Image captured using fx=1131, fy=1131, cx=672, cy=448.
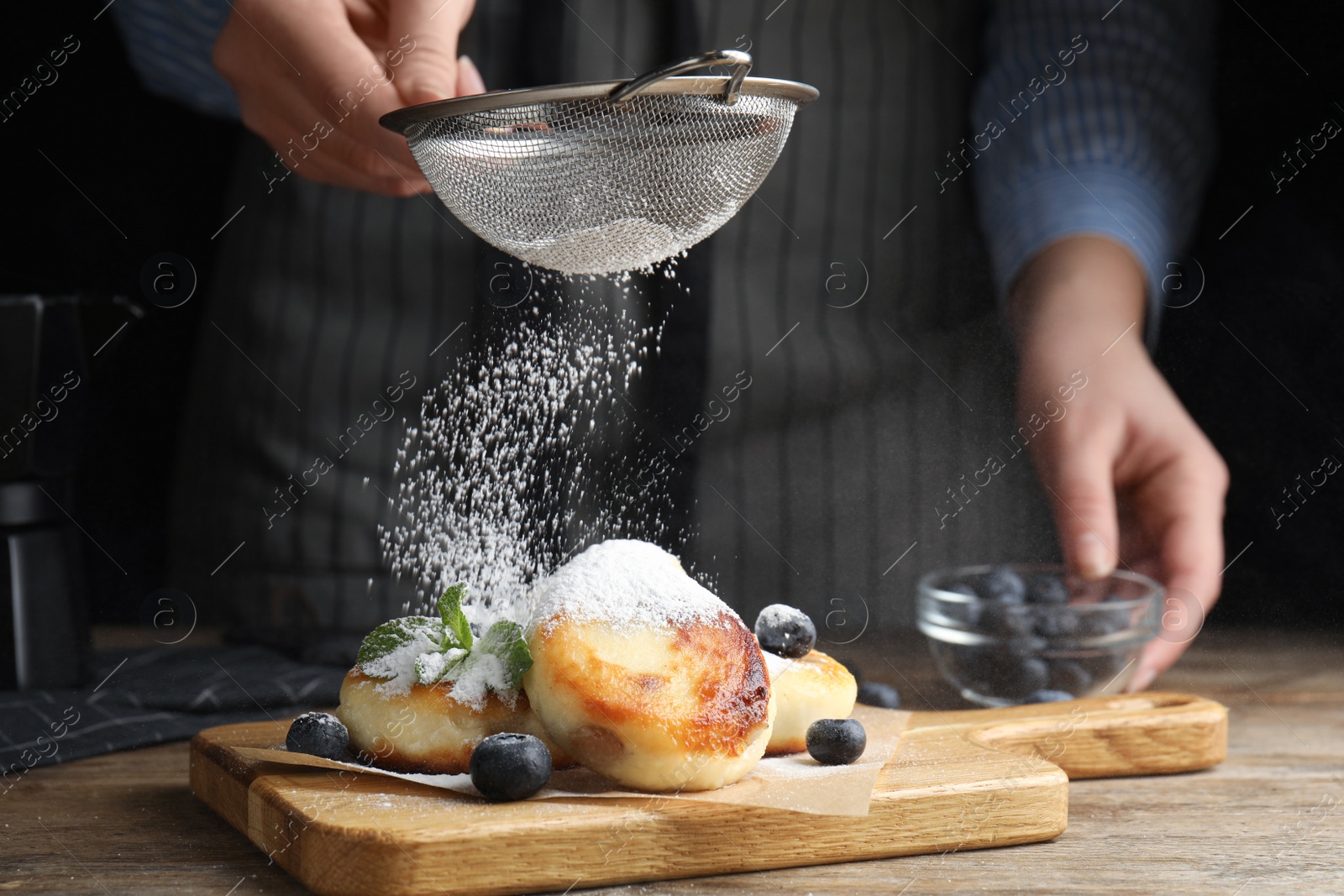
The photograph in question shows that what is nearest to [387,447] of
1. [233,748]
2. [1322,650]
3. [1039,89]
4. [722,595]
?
[722,595]

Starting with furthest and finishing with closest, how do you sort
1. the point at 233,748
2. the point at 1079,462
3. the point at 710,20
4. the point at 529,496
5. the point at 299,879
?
the point at 710,20 < the point at 1079,462 < the point at 529,496 < the point at 233,748 < the point at 299,879

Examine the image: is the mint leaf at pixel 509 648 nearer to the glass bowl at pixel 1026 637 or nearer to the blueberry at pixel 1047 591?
the glass bowl at pixel 1026 637

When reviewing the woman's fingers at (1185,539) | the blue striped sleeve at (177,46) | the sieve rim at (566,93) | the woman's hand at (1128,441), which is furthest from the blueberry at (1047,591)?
the blue striped sleeve at (177,46)

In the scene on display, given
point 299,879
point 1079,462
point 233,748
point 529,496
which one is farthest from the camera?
point 1079,462

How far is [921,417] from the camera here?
139 cm

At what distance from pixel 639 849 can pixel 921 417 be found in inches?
32.4

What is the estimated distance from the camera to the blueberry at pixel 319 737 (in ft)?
2.64

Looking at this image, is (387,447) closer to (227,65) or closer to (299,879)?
(227,65)

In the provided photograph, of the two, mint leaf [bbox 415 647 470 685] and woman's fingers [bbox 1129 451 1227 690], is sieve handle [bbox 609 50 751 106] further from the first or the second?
woman's fingers [bbox 1129 451 1227 690]

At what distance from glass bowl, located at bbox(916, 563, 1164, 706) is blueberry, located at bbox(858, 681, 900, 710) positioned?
0.15m

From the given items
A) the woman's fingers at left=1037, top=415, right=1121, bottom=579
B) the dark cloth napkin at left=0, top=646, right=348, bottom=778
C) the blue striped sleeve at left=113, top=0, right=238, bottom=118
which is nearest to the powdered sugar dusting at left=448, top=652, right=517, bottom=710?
the dark cloth napkin at left=0, top=646, right=348, bottom=778

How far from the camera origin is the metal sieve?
90cm

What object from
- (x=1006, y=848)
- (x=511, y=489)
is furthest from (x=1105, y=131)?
(x=1006, y=848)

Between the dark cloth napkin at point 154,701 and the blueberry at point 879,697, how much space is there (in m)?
0.50
